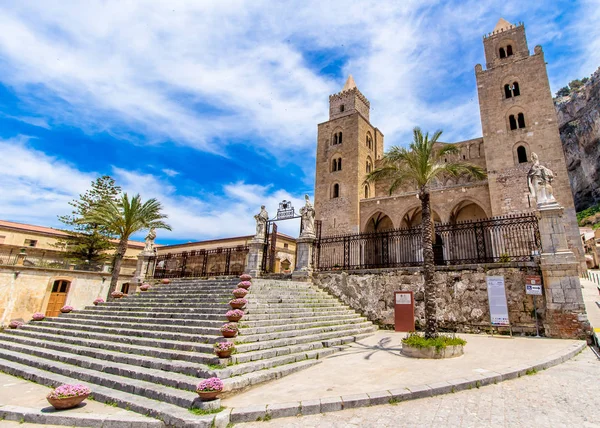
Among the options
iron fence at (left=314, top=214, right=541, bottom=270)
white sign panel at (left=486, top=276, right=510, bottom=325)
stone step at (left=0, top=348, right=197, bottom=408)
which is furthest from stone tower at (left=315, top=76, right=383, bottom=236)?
stone step at (left=0, top=348, right=197, bottom=408)

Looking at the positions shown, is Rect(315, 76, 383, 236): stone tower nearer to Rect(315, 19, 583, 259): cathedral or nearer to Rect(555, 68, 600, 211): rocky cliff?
Rect(315, 19, 583, 259): cathedral

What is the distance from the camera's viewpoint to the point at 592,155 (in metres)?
43.0

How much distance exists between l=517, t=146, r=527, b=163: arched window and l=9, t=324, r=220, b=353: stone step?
2443 cm

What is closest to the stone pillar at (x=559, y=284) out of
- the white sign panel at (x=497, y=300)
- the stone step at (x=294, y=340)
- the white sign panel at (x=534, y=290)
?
the white sign panel at (x=534, y=290)

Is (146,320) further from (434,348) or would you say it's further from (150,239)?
(150,239)

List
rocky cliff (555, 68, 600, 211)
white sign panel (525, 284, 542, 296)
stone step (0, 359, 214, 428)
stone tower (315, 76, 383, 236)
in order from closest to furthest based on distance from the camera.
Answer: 1. stone step (0, 359, 214, 428)
2. white sign panel (525, 284, 542, 296)
3. stone tower (315, 76, 383, 236)
4. rocky cliff (555, 68, 600, 211)

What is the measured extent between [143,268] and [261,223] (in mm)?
8543

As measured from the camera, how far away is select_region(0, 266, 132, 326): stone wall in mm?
19120

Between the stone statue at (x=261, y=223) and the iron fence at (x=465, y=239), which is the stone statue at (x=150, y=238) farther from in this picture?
the iron fence at (x=465, y=239)

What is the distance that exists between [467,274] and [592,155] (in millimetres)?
47919

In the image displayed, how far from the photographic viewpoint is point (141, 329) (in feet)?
28.2

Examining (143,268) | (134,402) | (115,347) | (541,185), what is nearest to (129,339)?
(115,347)

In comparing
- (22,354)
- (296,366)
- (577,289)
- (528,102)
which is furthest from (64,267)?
(528,102)

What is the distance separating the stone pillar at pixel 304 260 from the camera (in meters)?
13.9
